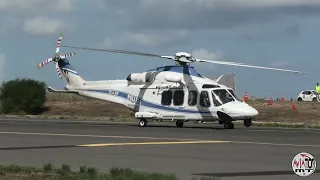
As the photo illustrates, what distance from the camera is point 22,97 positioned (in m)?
61.9

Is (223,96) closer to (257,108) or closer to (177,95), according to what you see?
(177,95)

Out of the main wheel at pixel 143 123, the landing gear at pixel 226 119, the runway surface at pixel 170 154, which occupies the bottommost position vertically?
the runway surface at pixel 170 154

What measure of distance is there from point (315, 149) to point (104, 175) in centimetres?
939

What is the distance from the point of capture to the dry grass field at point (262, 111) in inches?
1961

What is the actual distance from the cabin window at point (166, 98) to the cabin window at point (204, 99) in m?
2.27

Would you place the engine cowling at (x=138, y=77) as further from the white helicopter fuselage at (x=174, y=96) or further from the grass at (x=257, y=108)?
the grass at (x=257, y=108)

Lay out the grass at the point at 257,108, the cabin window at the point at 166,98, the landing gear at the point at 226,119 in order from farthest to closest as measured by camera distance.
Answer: the grass at the point at 257,108
the cabin window at the point at 166,98
the landing gear at the point at 226,119

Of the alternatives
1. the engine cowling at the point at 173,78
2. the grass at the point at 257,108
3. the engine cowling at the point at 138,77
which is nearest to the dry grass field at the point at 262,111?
the grass at the point at 257,108

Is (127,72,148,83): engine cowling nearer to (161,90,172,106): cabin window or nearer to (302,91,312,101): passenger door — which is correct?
(161,90,172,106): cabin window

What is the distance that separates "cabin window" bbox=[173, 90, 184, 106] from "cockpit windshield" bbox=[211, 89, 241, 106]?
2243 millimetres

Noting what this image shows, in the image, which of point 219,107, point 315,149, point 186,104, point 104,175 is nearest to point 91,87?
point 186,104

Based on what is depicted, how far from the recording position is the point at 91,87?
37875 mm

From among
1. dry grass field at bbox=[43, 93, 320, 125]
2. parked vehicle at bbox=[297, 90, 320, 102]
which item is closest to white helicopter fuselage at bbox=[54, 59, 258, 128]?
dry grass field at bbox=[43, 93, 320, 125]

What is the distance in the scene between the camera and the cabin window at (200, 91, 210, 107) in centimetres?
3241
